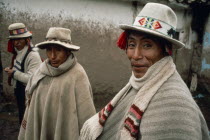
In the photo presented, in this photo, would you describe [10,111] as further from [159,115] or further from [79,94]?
[159,115]

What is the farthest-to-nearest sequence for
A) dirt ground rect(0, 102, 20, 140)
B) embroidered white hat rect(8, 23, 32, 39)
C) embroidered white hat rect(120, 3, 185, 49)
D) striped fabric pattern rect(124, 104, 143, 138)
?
dirt ground rect(0, 102, 20, 140), embroidered white hat rect(8, 23, 32, 39), embroidered white hat rect(120, 3, 185, 49), striped fabric pattern rect(124, 104, 143, 138)

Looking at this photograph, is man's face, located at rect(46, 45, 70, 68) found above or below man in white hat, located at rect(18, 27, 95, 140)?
above

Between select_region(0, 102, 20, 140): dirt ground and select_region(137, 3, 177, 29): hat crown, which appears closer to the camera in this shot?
select_region(137, 3, 177, 29): hat crown

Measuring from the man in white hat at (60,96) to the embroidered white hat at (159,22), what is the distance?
55.9 inches

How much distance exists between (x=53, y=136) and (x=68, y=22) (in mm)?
3847

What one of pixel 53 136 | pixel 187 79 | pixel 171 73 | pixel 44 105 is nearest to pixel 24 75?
pixel 44 105

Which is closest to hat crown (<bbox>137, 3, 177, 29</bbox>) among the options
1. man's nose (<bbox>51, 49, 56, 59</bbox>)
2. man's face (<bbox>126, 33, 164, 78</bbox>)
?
man's face (<bbox>126, 33, 164, 78</bbox>)

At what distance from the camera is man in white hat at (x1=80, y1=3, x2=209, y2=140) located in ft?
4.44

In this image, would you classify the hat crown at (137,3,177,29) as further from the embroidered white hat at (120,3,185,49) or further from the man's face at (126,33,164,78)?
the man's face at (126,33,164,78)

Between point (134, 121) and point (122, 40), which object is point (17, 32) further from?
point (134, 121)

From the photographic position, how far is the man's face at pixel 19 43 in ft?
13.4

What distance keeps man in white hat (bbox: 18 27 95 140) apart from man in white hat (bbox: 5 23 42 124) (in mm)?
993

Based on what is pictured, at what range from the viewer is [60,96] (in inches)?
112

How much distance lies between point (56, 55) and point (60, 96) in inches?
22.0
